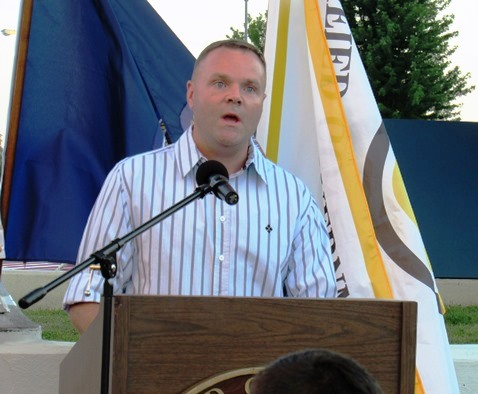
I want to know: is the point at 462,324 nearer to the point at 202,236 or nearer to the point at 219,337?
the point at 202,236

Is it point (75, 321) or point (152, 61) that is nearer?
point (75, 321)

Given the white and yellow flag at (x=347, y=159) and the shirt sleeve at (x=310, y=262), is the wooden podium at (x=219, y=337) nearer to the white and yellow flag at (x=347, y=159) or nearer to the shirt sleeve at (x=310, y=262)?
the shirt sleeve at (x=310, y=262)

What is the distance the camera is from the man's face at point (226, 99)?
3.36m

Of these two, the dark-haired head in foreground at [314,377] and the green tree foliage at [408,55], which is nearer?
the dark-haired head in foreground at [314,377]

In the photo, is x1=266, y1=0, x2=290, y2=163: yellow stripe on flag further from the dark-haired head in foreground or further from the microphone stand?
the dark-haired head in foreground

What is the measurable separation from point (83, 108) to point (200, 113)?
155cm

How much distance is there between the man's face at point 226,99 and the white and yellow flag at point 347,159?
1.27m

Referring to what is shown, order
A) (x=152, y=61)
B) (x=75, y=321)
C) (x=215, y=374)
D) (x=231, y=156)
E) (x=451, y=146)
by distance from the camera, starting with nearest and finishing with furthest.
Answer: (x=215, y=374) < (x=75, y=321) < (x=231, y=156) < (x=152, y=61) < (x=451, y=146)

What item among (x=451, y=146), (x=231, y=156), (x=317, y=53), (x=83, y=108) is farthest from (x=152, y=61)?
(x=451, y=146)

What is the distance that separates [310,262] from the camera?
3455 millimetres

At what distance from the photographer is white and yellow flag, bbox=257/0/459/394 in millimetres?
4512

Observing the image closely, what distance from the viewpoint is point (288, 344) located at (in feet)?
7.67

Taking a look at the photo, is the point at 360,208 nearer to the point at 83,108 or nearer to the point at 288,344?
the point at 83,108

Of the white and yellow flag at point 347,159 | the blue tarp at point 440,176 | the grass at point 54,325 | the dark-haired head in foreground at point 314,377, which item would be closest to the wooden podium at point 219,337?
the dark-haired head in foreground at point 314,377
